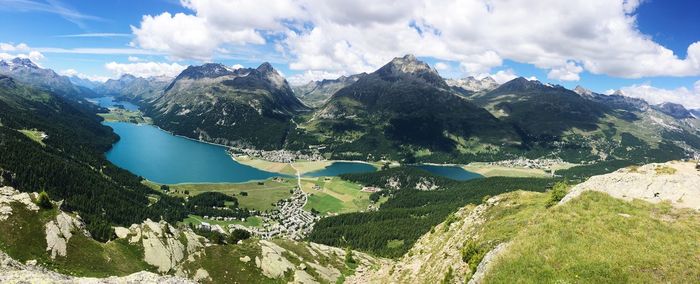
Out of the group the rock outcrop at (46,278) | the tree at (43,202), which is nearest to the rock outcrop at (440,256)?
the rock outcrop at (46,278)

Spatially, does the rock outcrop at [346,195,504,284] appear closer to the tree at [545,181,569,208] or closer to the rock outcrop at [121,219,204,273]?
the tree at [545,181,569,208]

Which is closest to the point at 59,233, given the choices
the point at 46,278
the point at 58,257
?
the point at 58,257

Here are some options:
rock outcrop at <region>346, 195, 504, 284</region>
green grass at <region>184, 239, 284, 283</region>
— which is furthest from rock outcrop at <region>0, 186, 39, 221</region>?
rock outcrop at <region>346, 195, 504, 284</region>

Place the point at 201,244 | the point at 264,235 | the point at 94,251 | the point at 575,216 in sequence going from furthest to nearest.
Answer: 1. the point at 264,235
2. the point at 201,244
3. the point at 94,251
4. the point at 575,216

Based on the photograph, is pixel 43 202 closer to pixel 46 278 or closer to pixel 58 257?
pixel 58 257

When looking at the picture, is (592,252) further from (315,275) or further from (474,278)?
(315,275)

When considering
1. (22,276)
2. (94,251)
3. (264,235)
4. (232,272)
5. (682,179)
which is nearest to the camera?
(22,276)

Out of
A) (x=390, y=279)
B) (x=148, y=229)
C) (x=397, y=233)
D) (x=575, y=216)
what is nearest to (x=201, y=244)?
(x=148, y=229)

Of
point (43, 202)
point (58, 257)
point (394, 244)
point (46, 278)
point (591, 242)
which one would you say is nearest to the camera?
point (46, 278)
